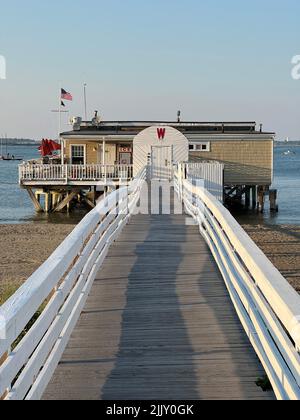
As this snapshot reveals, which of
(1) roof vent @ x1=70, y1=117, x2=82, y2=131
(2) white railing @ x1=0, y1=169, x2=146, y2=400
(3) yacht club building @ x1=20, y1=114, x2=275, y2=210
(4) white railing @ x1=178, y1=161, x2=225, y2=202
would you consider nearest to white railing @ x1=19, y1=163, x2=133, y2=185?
(3) yacht club building @ x1=20, y1=114, x2=275, y2=210

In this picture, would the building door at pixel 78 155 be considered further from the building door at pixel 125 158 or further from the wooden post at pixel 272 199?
the wooden post at pixel 272 199

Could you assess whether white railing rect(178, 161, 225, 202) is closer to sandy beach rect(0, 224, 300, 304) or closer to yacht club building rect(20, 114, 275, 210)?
sandy beach rect(0, 224, 300, 304)

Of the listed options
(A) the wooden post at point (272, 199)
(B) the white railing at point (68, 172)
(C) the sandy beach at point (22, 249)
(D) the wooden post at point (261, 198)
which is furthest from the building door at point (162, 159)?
(A) the wooden post at point (272, 199)

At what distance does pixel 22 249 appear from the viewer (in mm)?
22688

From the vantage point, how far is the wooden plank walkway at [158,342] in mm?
5207

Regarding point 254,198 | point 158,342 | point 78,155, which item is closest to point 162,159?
point 78,155

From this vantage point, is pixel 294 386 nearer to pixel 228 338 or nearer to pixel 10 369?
pixel 10 369

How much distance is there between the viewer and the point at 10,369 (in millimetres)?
4086

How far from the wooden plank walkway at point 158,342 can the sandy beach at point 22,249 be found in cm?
466

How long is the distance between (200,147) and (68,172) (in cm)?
742

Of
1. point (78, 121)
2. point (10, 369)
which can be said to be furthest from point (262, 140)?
point (10, 369)

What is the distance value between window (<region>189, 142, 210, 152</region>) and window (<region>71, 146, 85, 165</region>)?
237 inches

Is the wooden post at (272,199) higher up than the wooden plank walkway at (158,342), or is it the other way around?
the wooden plank walkway at (158,342)

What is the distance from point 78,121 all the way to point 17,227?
1340cm
